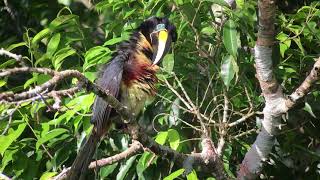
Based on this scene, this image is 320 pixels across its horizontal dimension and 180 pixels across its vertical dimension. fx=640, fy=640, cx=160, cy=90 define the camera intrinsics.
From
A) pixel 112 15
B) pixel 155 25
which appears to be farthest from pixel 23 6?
pixel 155 25

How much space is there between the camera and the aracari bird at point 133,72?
8.70 ft

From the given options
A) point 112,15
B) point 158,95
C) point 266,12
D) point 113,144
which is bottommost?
point 113,144

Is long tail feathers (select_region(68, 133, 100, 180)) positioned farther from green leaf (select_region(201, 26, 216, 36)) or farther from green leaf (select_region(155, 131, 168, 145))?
green leaf (select_region(201, 26, 216, 36))

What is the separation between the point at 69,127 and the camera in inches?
112

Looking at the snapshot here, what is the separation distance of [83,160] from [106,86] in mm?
358

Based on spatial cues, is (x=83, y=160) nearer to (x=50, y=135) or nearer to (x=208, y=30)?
(x=50, y=135)

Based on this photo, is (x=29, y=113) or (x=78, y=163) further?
(x=29, y=113)

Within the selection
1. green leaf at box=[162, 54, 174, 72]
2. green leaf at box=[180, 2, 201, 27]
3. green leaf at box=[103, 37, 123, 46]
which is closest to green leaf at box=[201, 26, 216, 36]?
green leaf at box=[180, 2, 201, 27]

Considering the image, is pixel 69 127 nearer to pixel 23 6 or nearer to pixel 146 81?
pixel 146 81

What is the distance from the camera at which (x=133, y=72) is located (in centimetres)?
285

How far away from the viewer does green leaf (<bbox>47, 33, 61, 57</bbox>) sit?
9.09 ft

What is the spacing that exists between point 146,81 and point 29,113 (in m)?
0.53

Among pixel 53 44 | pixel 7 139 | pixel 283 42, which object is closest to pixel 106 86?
pixel 53 44

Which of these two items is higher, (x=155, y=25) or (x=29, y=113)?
(x=155, y=25)
